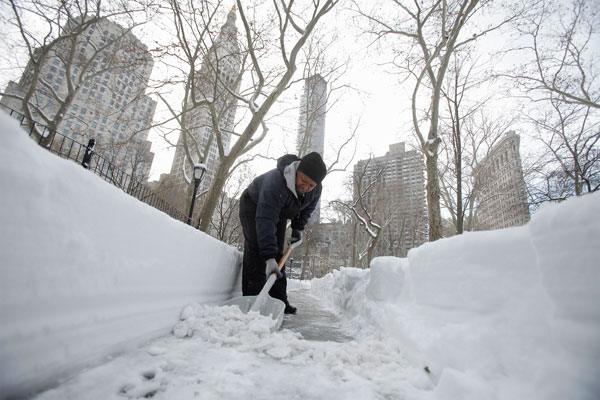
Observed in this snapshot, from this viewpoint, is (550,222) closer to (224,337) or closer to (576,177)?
(224,337)

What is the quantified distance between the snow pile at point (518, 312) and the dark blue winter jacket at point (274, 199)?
1484 millimetres

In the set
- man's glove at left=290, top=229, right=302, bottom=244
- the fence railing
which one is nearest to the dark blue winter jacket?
man's glove at left=290, top=229, right=302, bottom=244

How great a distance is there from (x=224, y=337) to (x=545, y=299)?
152 centimetres

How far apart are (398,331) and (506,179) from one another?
17395 mm

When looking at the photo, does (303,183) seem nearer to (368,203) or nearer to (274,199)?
(274,199)

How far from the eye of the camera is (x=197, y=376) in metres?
1.06

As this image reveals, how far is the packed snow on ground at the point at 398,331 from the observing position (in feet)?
2.29

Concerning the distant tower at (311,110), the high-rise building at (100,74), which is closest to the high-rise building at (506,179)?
the distant tower at (311,110)

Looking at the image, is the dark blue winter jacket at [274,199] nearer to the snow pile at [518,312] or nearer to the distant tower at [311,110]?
the snow pile at [518,312]

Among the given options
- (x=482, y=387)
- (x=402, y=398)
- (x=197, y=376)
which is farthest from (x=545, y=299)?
(x=197, y=376)

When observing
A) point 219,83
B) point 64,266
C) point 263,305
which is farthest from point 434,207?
point 219,83

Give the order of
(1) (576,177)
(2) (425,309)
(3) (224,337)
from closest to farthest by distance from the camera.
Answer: (2) (425,309)
(3) (224,337)
(1) (576,177)

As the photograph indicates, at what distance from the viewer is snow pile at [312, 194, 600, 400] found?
25.7 inches

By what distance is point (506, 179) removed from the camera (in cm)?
1473
